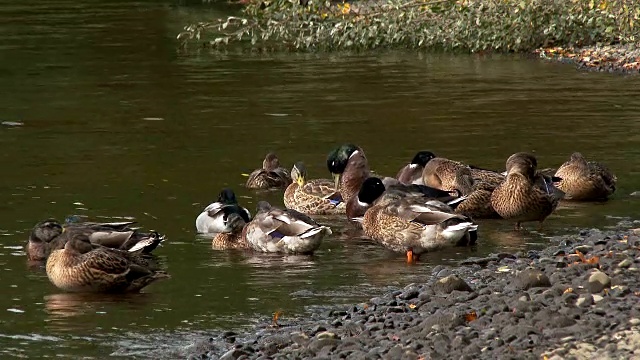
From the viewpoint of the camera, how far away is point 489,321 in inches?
383

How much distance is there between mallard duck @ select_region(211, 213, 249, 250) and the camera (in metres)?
14.1

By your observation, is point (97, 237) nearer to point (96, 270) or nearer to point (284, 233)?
point (96, 270)

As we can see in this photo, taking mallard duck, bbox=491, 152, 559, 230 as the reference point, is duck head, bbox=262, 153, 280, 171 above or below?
below

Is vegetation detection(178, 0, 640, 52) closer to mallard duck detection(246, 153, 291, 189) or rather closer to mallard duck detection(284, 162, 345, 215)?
mallard duck detection(246, 153, 291, 189)

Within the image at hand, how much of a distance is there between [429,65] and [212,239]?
14995 millimetres

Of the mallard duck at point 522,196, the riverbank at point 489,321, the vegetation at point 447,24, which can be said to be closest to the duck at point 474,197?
the mallard duck at point 522,196

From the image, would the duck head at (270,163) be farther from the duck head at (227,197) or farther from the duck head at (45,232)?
the duck head at (45,232)

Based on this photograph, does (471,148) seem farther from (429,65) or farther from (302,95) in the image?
(429,65)

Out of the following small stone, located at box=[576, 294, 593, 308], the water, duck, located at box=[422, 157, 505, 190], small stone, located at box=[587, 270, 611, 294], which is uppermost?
small stone, located at box=[587, 270, 611, 294]

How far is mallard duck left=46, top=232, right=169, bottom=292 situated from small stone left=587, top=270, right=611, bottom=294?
3.82 metres

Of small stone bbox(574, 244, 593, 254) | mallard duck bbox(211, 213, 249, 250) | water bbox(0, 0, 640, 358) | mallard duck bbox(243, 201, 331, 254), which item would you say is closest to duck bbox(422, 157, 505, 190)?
water bbox(0, 0, 640, 358)

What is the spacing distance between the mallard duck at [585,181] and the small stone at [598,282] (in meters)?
5.60

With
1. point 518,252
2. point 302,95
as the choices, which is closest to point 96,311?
point 518,252

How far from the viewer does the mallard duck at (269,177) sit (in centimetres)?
1738
